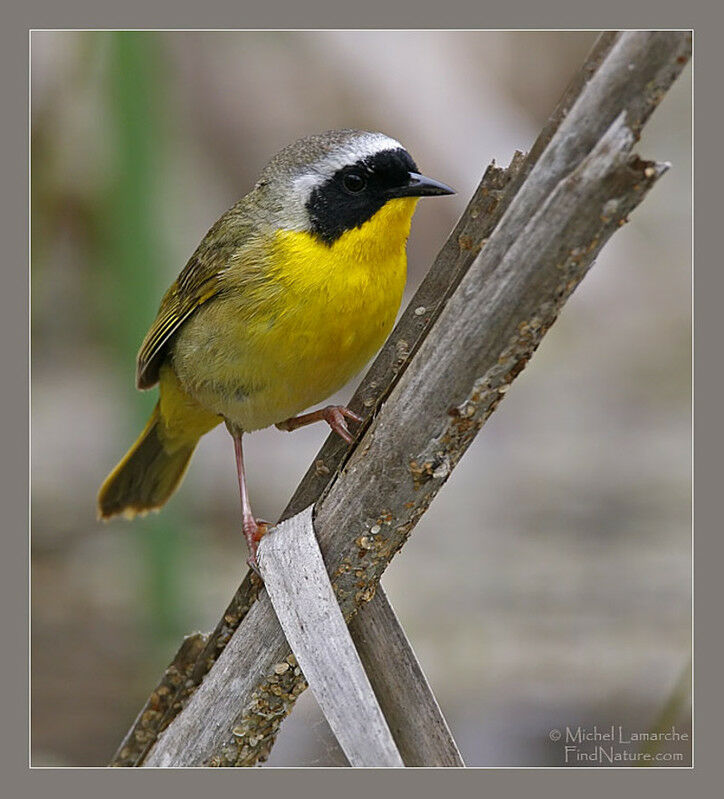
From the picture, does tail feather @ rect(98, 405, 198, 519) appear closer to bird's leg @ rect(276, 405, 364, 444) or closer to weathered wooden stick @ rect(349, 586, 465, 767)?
bird's leg @ rect(276, 405, 364, 444)

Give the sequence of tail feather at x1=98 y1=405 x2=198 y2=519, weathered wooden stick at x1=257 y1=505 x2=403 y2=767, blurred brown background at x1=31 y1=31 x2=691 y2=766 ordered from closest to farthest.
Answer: weathered wooden stick at x1=257 y1=505 x2=403 y2=767 < blurred brown background at x1=31 y1=31 x2=691 y2=766 < tail feather at x1=98 y1=405 x2=198 y2=519

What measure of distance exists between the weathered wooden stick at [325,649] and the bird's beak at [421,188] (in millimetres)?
827

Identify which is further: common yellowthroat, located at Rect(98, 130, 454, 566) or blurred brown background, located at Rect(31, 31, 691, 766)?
blurred brown background, located at Rect(31, 31, 691, 766)

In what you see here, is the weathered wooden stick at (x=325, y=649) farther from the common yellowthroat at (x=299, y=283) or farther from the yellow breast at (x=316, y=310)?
the yellow breast at (x=316, y=310)

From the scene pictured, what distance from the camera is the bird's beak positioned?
8.25 feet

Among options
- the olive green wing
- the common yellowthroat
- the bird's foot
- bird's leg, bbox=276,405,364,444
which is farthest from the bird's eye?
the bird's foot

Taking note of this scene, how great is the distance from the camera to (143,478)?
332cm

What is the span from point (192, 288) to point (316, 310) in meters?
0.49

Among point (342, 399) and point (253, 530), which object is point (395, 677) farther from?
point (342, 399)

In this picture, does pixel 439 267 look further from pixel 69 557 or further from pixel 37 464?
pixel 69 557

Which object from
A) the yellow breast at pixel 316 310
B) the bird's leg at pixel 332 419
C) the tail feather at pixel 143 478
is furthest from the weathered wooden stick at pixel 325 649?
the tail feather at pixel 143 478

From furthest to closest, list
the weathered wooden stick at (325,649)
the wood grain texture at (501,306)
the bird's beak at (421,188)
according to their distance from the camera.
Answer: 1. the bird's beak at (421,188)
2. the weathered wooden stick at (325,649)
3. the wood grain texture at (501,306)

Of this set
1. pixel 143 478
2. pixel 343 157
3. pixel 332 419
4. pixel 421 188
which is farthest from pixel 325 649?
pixel 143 478

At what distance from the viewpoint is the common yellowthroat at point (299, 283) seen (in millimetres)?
2586
